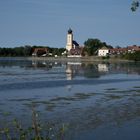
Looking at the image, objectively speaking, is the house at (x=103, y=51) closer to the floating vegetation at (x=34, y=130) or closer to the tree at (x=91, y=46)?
the tree at (x=91, y=46)

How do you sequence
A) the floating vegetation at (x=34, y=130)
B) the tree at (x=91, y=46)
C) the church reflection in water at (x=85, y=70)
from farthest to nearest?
the tree at (x=91, y=46) < the church reflection in water at (x=85, y=70) < the floating vegetation at (x=34, y=130)

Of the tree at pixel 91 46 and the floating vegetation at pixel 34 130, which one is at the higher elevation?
the tree at pixel 91 46

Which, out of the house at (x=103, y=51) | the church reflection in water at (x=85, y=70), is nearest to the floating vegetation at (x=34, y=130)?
the church reflection in water at (x=85, y=70)

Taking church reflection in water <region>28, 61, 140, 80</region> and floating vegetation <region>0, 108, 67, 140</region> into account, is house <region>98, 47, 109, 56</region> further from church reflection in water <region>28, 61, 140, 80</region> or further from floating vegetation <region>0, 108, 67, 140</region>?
floating vegetation <region>0, 108, 67, 140</region>

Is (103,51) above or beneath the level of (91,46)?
beneath

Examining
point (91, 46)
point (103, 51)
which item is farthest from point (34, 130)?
point (103, 51)

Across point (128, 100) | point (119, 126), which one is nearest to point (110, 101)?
point (128, 100)

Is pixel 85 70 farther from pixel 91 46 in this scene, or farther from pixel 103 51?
pixel 103 51

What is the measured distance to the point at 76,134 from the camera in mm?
13203

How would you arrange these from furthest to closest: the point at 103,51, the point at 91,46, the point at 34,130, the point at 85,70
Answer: the point at 103,51
the point at 91,46
the point at 85,70
the point at 34,130

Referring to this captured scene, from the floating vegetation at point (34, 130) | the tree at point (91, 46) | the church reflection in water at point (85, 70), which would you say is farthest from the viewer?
the tree at point (91, 46)

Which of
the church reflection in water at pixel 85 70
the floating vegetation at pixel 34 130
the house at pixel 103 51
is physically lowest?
the church reflection in water at pixel 85 70

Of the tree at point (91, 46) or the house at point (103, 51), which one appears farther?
the tree at point (91, 46)

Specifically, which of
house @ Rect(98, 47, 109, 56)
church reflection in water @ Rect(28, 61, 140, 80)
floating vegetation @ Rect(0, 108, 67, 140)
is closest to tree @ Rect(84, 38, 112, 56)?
house @ Rect(98, 47, 109, 56)
